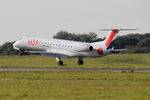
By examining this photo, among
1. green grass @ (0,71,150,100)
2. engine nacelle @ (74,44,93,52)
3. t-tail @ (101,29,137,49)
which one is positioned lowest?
green grass @ (0,71,150,100)

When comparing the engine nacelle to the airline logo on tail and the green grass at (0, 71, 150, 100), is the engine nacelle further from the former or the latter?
the green grass at (0, 71, 150, 100)

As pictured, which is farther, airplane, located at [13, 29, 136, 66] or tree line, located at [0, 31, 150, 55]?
tree line, located at [0, 31, 150, 55]

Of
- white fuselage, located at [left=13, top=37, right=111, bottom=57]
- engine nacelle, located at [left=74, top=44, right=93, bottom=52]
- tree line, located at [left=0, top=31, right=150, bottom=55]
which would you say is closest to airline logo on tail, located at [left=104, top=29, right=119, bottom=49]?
white fuselage, located at [left=13, top=37, right=111, bottom=57]

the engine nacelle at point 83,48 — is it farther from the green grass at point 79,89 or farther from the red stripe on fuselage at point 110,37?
the green grass at point 79,89

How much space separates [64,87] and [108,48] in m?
42.8

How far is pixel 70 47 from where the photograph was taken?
270ft

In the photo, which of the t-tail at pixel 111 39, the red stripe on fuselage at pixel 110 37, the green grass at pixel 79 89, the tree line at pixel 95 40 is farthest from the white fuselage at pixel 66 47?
the tree line at pixel 95 40

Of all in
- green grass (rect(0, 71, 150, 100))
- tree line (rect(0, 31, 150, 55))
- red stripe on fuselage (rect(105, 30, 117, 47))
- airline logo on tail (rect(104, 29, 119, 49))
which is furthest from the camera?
tree line (rect(0, 31, 150, 55))

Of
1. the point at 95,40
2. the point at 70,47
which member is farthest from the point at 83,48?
the point at 95,40

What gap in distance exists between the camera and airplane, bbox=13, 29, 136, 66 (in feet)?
266

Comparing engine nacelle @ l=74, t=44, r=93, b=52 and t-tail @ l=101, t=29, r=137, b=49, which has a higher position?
t-tail @ l=101, t=29, r=137, b=49

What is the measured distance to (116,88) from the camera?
38.5 metres

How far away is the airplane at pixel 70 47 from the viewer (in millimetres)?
81125

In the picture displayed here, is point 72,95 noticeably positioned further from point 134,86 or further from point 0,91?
point 134,86
